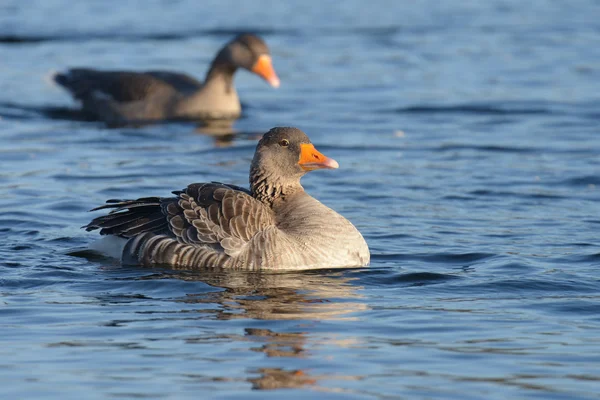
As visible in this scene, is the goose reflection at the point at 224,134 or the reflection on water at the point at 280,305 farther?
the goose reflection at the point at 224,134

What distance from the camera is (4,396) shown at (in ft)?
22.9

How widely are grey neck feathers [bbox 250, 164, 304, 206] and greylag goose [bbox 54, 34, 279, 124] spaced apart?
31.5ft

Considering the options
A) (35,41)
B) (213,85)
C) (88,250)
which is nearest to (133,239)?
(88,250)

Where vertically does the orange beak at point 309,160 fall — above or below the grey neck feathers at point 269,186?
above

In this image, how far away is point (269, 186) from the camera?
10.8 m

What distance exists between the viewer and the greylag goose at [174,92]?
20109 mm

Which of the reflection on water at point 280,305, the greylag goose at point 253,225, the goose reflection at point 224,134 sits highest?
the goose reflection at point 224,134

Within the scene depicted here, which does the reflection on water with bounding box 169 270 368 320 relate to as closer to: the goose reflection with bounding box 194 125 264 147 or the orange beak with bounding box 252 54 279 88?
the goose reflection with bounding box 194 125 264 147

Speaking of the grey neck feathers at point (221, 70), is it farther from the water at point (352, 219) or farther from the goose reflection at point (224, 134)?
the goose reflection at point (224, 134)

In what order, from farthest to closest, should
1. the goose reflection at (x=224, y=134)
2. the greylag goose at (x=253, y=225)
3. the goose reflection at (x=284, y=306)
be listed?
the goose reflection at (x=224, y=134)
the greylag goose at (x=253, y=225)
the goose reflection at (x=284, y=306)

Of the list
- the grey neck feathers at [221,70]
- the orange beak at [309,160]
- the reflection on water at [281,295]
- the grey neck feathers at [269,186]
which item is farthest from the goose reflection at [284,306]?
the grey neck feathers at [221,70]

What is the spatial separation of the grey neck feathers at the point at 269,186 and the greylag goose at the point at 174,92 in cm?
960

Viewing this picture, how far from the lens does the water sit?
754cm

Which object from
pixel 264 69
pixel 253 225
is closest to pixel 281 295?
pixel 253 225
